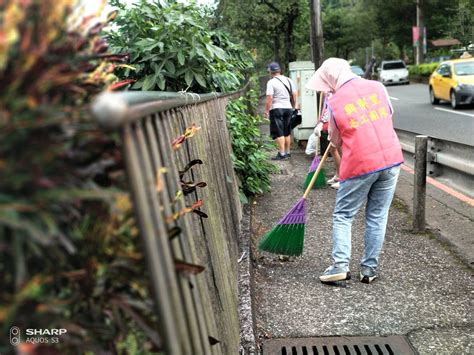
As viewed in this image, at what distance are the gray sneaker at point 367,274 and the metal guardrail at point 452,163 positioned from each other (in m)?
1.02

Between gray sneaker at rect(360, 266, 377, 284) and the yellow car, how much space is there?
14273mm

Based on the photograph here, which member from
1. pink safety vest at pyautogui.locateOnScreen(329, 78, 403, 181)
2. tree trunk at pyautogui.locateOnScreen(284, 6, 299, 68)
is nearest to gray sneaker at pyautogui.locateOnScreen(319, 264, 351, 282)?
pink safety vest at pyautogui.locateOnScreen(329, 78, 403, 181)

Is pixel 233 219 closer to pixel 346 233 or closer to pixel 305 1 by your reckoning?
pixel 346 233

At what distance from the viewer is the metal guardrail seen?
4.14 m

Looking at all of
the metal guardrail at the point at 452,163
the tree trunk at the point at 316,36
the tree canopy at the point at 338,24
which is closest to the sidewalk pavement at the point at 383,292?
the metal guardrail at the point at 452,163

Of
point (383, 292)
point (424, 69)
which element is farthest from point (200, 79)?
point (424, 69)

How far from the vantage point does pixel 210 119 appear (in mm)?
3725

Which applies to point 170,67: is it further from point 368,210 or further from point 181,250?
point 181,250

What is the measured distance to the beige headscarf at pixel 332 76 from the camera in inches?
155

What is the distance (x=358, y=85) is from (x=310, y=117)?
6.75 meters

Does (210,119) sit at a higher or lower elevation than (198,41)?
lower

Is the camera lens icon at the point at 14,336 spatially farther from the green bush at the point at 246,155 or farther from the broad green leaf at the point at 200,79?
the green bush at the point at 246,155

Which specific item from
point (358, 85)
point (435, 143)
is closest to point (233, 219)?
point (358, 85)

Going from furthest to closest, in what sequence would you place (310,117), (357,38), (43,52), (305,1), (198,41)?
(357,38), (305,1), (310,117), (198,41), (43,52)
